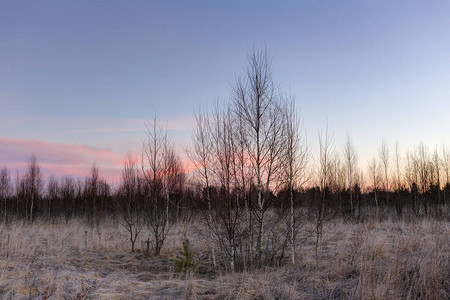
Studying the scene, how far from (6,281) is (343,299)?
19.4 feet

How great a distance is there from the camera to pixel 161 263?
34.6 feet

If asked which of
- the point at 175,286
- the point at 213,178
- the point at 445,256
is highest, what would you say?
the point at 213,178

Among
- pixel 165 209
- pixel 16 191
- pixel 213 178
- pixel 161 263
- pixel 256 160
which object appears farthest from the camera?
pixel 16 191

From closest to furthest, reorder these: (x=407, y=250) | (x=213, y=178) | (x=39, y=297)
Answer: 1. (x=39, y=297)
2. (x=407, y=250)
3. (x=213, y=178)

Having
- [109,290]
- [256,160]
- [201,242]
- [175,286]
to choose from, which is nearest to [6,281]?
[109,290]

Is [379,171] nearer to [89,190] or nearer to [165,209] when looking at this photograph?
[165,209]

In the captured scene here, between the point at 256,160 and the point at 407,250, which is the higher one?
the point at 256,160

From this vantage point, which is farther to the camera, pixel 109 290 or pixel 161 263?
pixel 161 263

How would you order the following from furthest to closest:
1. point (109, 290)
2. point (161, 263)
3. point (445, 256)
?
point (161, 263)
point (445, 256)
point (109, 290)

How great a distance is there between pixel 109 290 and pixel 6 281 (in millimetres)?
2140

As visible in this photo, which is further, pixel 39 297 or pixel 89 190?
pixel 89 190

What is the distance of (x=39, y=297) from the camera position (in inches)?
201

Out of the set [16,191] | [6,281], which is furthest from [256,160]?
[16,191]

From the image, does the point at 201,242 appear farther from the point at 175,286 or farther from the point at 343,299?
the point at 343,299
